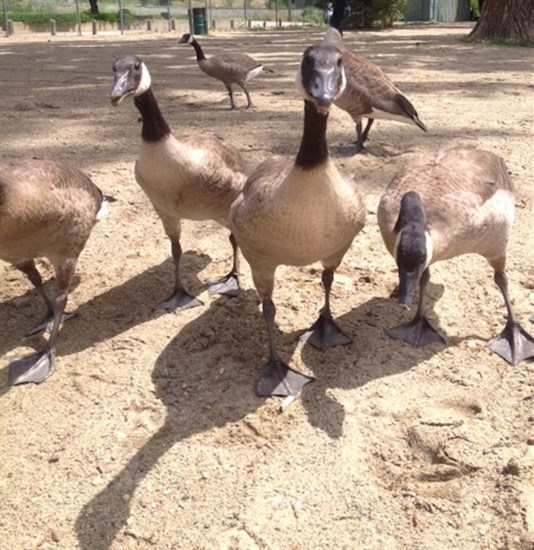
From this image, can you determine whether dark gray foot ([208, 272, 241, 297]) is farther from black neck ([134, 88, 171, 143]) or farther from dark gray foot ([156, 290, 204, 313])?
black neck ([134, 88, 171, 143])

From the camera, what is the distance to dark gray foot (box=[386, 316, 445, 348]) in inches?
163

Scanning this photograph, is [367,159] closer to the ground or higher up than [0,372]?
higher up

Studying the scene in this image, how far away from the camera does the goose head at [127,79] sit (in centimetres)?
412

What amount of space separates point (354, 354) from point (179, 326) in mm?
1298

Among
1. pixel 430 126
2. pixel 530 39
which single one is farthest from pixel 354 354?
pixel 530 39

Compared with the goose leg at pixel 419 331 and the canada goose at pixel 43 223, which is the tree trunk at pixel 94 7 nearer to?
the canada goose at pixel 43 223

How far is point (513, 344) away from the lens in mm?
3984

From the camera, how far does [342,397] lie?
3684 mm

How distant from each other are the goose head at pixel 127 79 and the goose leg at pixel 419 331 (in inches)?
92.2

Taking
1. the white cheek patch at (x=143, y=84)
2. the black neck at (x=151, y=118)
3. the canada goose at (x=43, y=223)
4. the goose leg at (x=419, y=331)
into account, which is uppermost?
the white cheek patch at (x=143, y=84)

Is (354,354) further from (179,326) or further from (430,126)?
(430,126)

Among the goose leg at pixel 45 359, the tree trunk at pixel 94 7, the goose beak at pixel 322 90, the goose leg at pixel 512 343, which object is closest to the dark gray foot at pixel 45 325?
the goose leg at pixel 45 359

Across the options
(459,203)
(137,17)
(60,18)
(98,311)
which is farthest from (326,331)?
(60,18)

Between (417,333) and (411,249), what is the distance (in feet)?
3.44
